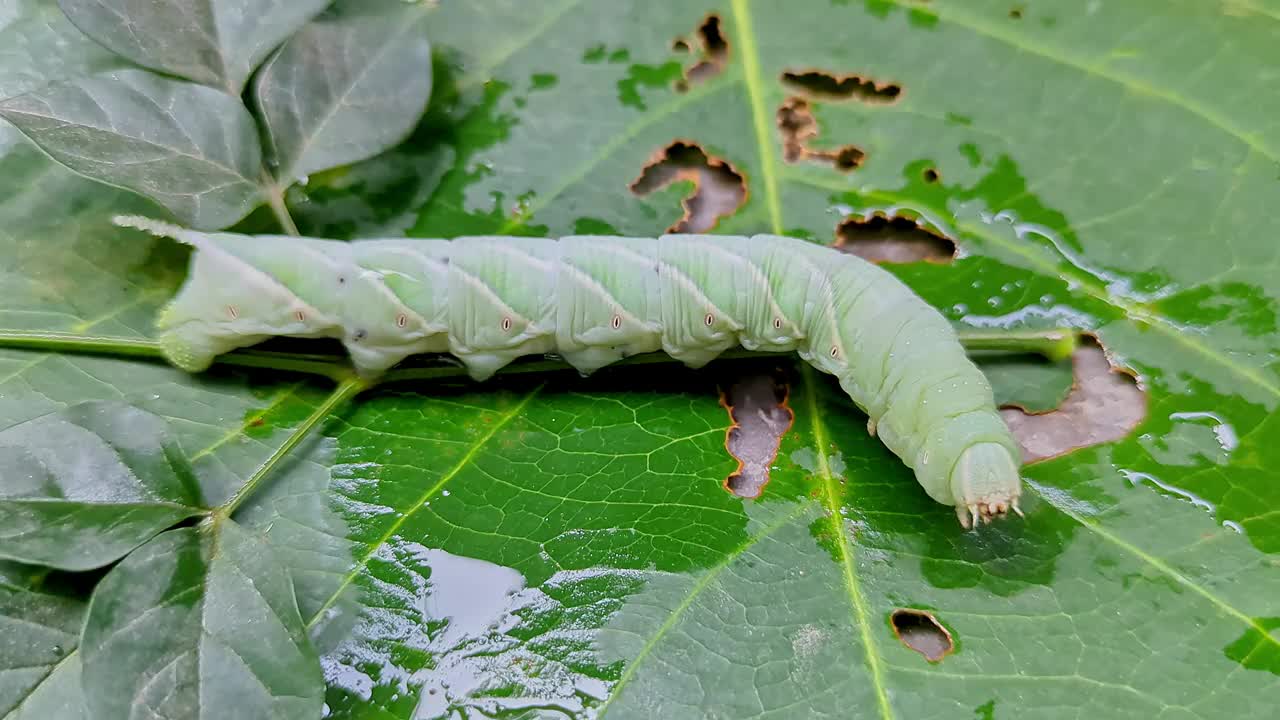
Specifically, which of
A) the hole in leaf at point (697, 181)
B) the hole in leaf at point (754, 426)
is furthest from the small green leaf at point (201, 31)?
the hole in leaf at point (754, 426)

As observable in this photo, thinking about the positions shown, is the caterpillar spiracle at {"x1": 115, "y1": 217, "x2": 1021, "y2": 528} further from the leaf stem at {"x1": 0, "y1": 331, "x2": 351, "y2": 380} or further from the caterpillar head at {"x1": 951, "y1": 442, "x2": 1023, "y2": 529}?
the caterpillar head at {"x1": 951, "y1": 442, "x2": 1023, "y2": 529}

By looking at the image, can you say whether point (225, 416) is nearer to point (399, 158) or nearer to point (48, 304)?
point (48, 304)

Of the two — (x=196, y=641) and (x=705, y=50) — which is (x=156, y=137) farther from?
(x=705, y=50)

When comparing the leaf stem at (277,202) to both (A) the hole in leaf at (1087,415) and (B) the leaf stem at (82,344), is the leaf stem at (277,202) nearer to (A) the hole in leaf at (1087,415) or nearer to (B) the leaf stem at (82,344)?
(B) the leaf stem at (82,344)

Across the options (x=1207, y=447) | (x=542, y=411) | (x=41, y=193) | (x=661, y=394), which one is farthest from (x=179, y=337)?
Answer: (x=1207, y=447)

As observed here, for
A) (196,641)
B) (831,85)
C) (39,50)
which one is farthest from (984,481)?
(39,50)
